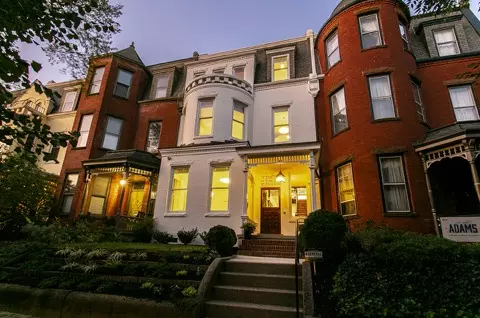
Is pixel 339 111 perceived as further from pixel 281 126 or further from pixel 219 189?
pixel 219 189

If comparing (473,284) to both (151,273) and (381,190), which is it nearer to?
(381,190)

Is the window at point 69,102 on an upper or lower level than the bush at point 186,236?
upper

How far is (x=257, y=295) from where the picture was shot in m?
6.05

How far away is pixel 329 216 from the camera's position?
7102mm

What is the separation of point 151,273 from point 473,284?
7321 mm

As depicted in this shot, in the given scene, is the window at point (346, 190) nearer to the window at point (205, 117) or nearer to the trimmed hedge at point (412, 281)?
the trimmed hedge at point (412, 281)

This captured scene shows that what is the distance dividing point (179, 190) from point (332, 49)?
11.7m

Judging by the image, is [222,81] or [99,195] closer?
[222,81]

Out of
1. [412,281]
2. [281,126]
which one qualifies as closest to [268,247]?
[412,281]

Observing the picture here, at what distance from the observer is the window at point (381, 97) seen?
11.5 meters

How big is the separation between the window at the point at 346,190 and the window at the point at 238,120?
5.86 metres

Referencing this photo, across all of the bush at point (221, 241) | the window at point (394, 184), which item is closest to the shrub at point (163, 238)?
the bush at point (221, 241)

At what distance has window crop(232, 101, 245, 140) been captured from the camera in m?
14.8

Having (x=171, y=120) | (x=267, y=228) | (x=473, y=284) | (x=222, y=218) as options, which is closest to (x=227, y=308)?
(x=473, y=284)
